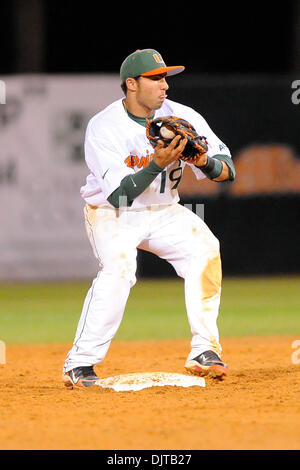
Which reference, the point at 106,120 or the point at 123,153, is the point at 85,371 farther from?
the point at 106,120

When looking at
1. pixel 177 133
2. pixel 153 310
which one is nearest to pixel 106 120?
pixel 177 133

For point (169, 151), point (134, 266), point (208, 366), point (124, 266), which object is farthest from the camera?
point (208, 366)

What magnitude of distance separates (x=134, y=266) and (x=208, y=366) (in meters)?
0.81

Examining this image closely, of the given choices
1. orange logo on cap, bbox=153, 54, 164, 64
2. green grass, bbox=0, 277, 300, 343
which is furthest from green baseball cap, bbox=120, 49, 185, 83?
green grass, bbox=0, 277, 300, 343

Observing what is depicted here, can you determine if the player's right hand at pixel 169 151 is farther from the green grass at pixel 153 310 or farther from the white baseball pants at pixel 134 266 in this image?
the green grass at pixel 153 310

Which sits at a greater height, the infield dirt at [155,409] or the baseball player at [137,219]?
the baseball player at [137,219]

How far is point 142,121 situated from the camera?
6270mm

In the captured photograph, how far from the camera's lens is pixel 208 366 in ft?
20.4

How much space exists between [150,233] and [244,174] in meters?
6.97

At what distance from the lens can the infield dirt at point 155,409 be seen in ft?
14.6

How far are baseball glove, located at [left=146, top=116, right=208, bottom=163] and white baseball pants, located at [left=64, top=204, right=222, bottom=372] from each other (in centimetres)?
53

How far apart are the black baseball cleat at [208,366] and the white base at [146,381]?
95mm

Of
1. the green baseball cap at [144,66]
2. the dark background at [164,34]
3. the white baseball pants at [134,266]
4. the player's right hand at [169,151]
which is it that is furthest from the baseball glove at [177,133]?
the dark background at [164,34]

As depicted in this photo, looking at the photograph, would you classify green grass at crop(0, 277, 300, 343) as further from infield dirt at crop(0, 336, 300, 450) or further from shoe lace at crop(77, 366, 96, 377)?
shoe lace at crop(77, 366, 96, 377)
